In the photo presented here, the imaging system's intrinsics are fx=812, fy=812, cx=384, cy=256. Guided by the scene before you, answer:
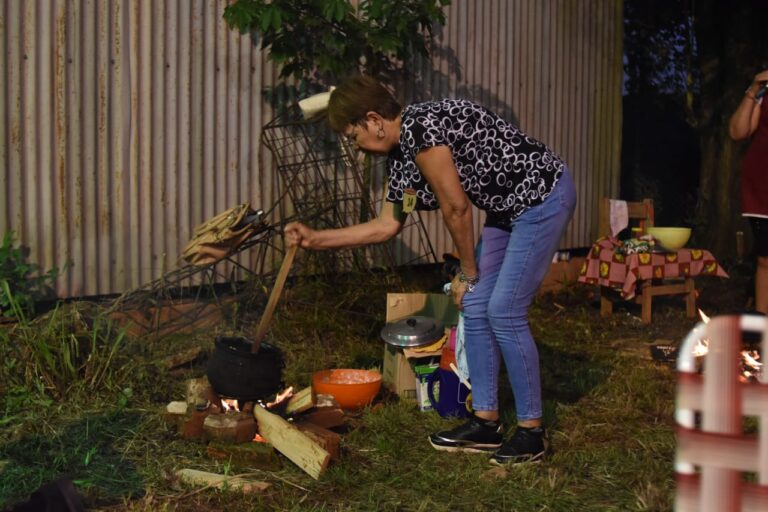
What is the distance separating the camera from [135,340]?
17.9ft

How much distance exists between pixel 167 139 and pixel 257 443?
314cm

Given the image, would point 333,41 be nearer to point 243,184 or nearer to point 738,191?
point 243,184

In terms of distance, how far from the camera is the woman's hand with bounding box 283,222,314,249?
12.5ft

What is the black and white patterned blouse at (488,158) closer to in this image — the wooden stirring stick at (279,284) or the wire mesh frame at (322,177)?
the wooden stirring stick at (279,284)

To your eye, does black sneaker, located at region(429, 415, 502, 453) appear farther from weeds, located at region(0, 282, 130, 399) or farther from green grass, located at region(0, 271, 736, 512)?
weeds, located at region(0, 282, 130, 399)

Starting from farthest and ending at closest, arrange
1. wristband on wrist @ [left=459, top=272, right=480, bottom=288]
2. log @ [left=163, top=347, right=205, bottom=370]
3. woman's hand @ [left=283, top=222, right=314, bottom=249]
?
1. log @ [left=163, top=347, right=205, bottom=370]
2. wristband on wrist @ [left=459, top=272, right=480, bottom=288]
3. woman's hand @ [left=283, top=222, right=314, bottom=249]

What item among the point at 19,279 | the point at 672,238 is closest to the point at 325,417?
the point at 19,279

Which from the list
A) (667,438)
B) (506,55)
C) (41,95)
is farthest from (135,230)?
(506,55)

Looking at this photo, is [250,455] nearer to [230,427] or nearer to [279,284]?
[230,427]

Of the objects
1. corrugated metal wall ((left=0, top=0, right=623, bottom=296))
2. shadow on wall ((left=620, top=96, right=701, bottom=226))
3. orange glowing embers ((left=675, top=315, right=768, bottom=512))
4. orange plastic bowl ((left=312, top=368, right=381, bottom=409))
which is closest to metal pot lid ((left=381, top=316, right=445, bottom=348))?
orange plastic bowl ((left=312, top=368, right=381, bottom=409))

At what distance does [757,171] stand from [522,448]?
4.05 metres

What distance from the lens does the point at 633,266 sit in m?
7.80

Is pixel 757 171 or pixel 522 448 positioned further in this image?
pixel 757 171

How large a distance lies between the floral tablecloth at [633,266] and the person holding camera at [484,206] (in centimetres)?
417
